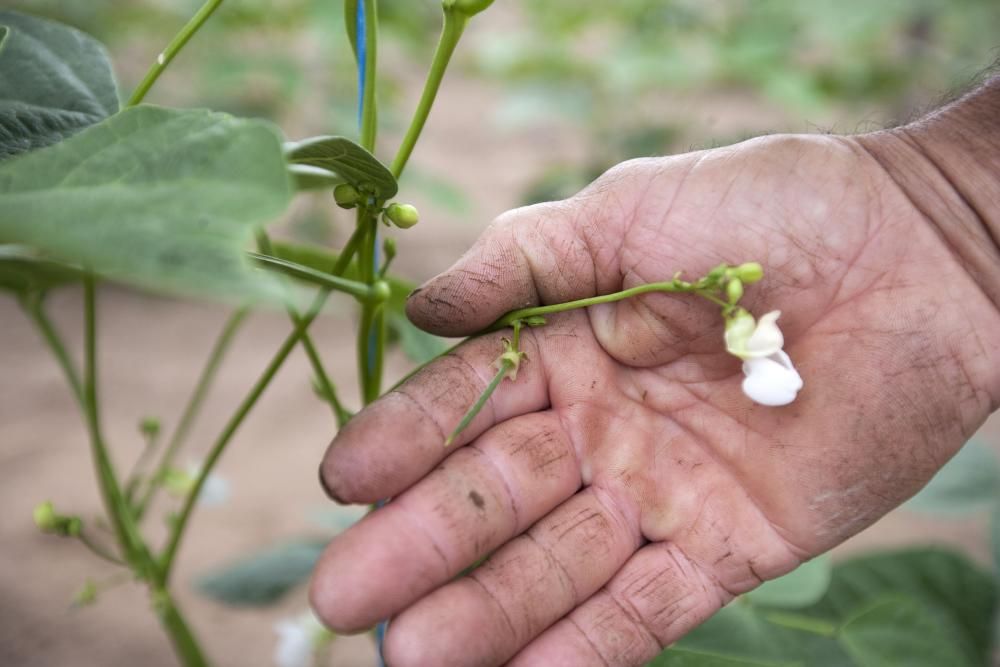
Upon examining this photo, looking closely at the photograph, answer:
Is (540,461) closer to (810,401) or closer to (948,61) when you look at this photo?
(810,401)

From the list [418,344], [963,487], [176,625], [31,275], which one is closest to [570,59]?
[963,487]

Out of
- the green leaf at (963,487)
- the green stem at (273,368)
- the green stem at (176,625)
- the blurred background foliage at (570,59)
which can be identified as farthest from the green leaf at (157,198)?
the blurred background foliage at (570,59)

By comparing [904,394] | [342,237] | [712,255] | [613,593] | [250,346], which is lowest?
[613,593]

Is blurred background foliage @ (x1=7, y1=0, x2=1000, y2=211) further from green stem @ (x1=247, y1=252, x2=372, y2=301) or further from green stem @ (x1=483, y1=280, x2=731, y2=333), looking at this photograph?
green stem @ (x1=247, y1=252, x2=372, y2=301)

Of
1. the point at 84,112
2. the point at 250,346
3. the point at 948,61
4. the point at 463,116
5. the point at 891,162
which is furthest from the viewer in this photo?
the point at 463,116

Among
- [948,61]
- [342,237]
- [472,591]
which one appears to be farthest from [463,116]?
[472,591]

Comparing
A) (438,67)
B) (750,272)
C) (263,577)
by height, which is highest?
(438,67)

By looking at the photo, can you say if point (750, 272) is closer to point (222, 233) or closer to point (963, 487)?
point (222, 233)
